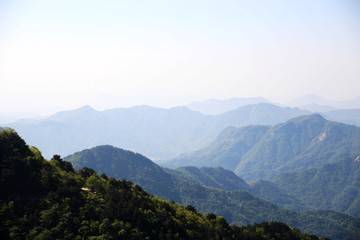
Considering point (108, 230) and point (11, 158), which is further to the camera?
point (11, 158)

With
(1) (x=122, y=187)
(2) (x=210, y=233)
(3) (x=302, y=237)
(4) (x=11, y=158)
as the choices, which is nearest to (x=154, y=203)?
(1) (x=122, y=187)

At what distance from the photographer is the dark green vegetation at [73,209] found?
6147 cm

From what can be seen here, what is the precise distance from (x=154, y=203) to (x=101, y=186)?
15321mm

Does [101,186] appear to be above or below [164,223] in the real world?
above

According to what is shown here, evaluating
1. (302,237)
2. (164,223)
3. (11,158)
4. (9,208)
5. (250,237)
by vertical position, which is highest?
(11,158)

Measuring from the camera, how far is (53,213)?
63500 millimetres

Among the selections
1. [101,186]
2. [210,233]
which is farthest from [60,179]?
[210,233]

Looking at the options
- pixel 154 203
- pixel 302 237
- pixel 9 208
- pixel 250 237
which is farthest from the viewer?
pixel 302 237

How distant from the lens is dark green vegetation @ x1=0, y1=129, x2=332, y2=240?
6147 cm

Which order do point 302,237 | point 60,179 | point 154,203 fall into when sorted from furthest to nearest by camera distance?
1. point 302,237
2. point 154,203
3. point 60,179

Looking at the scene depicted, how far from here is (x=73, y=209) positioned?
67.6m

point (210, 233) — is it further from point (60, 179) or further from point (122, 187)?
point (60, 179)

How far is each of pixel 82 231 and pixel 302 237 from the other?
277 ft

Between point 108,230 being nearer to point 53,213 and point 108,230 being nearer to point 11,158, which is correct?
point 53,213
